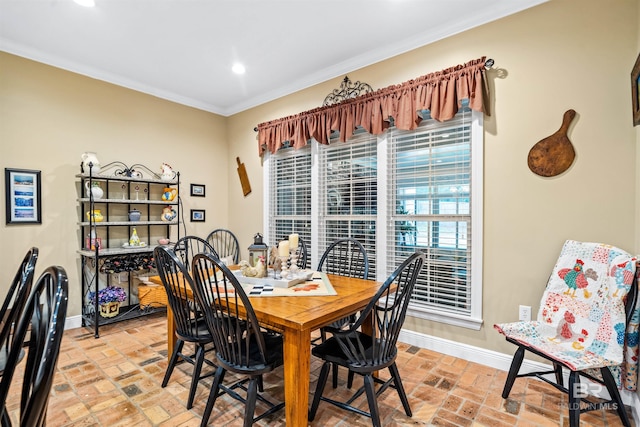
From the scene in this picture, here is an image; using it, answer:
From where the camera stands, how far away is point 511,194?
2535 mm

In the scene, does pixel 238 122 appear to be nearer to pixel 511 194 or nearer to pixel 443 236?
pixel 443 236

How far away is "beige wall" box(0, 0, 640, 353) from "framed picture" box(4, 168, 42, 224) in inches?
2.9

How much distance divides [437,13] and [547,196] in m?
1.65

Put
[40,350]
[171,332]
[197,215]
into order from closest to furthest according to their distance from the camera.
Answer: [40,350] < [171,332] < [197,215]

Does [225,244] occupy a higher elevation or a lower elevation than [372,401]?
higher

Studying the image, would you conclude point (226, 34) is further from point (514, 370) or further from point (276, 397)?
point (514, 370)

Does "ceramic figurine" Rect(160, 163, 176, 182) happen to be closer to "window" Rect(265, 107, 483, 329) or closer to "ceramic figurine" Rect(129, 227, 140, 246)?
"ceramic figurine" Rect(129, 227, 140, 246)

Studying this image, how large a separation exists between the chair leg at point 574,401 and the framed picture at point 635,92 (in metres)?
1.52

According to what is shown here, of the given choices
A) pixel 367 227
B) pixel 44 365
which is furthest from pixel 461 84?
pixel 44 365

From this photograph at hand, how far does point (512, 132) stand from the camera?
99.2 inches

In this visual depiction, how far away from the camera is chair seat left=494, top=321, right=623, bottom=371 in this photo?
1767 mm

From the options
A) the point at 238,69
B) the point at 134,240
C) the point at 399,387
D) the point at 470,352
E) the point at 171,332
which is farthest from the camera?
the point at 134,240

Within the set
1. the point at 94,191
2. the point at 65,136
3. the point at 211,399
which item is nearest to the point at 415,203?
the point at 211,399

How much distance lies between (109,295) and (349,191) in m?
2.75
